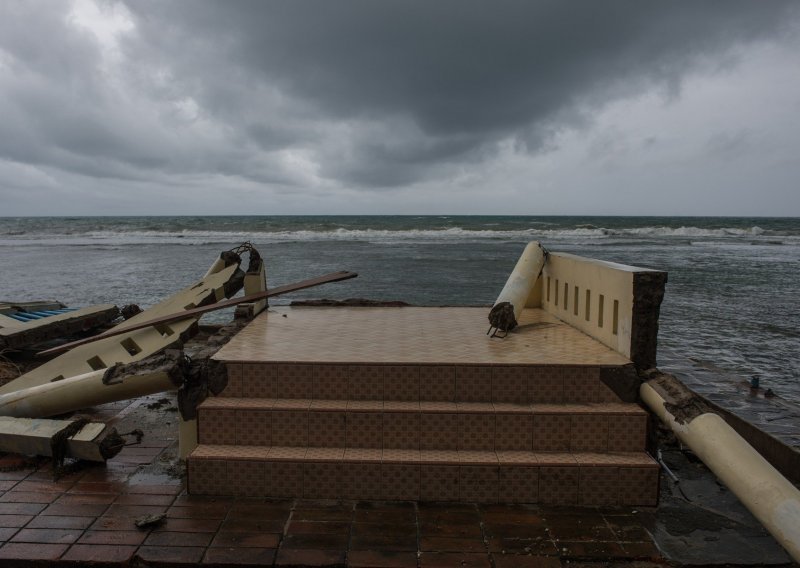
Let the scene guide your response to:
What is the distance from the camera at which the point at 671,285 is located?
56.4 feet

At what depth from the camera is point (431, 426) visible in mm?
3879

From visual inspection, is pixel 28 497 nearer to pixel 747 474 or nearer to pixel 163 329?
pixel 163 329

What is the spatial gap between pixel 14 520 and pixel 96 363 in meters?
2.68

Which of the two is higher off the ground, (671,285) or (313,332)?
(313,332)

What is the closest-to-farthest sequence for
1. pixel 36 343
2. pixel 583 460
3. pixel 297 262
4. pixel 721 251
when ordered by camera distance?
pixel 583 460, pixel 36 343, pixel 297 262, pixel 721 251

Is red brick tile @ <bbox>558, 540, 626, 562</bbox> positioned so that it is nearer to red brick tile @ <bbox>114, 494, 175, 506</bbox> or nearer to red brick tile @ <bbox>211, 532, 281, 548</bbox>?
red brick tile @ <bbox>211, 532, 281, 548</bbox>

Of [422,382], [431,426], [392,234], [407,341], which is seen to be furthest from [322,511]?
[392,234]

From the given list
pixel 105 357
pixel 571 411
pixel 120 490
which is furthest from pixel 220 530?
pixel 105 357

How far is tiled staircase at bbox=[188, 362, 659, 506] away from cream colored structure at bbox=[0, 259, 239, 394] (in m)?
2.20

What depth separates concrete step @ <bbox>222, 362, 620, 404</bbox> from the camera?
4.05m

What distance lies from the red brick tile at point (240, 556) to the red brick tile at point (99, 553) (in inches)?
16.6

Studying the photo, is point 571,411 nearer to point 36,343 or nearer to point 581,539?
point 581,539

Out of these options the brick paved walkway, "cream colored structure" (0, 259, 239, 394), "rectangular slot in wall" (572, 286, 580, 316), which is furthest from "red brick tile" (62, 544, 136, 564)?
"rectangular slot in wall" (572, 286, 580, 316)

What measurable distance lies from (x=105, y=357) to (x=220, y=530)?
Result: 3.34 m
